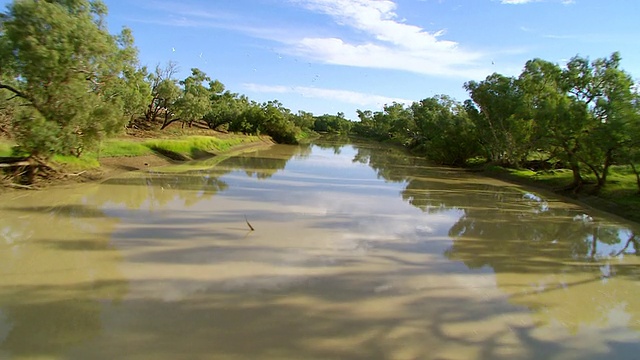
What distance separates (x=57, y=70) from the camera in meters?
16.6

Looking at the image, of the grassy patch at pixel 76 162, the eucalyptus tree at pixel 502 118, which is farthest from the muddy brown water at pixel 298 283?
the eucalyptus tree at pixel 502 118

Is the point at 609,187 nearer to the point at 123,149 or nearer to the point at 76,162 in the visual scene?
the point at 76,162

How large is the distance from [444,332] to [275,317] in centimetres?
275

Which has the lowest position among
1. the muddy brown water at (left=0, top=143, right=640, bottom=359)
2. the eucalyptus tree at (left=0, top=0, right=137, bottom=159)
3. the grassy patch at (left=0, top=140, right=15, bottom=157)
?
the muddy brown water at (left=0, top=143, right=640, bottom=359)

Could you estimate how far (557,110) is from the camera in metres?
23.7

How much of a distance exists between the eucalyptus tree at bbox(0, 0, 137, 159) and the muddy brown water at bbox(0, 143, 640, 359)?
2542mm

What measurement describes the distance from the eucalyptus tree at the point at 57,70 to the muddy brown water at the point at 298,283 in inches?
100

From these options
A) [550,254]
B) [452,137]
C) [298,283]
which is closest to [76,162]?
[298,283]

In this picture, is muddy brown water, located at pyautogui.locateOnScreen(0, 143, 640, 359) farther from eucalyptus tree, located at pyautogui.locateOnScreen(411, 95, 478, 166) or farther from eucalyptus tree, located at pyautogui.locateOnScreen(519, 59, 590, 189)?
eucalyptus tree, located at pyautogui.locateOnScreen(411, 95, 478, 166)

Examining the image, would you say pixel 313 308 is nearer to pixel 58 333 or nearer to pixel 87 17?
pixel 58 333

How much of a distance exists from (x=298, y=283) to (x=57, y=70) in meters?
14.6

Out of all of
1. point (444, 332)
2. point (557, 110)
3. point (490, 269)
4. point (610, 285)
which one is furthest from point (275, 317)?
point (557, 110)

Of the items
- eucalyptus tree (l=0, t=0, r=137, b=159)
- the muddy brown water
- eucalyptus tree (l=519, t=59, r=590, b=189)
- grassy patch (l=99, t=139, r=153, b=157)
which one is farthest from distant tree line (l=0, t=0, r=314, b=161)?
eucalyptus tree (l=519, t=59, r=590, b=189)

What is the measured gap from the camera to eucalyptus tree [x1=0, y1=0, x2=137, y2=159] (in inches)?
628
